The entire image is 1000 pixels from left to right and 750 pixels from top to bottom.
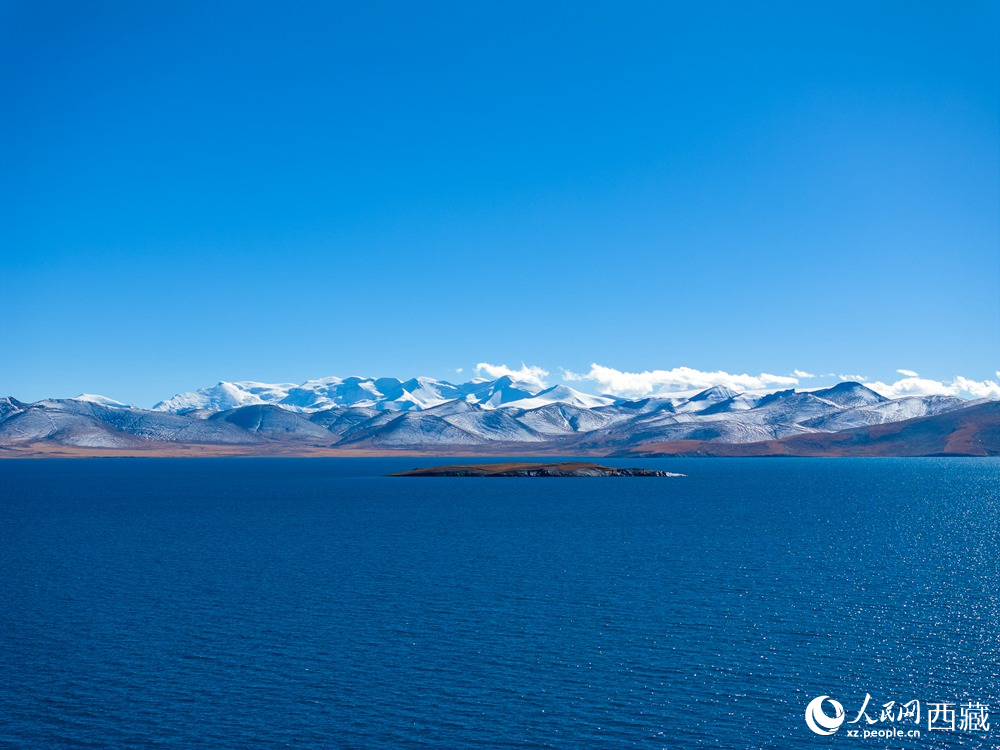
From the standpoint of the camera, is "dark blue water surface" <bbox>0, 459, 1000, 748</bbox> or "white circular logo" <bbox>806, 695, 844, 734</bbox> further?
"dark blue water surface" <bbox>0, 459, 1000, 748</bbox>

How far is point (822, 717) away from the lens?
45438 mm

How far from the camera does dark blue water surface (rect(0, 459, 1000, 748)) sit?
147 ft

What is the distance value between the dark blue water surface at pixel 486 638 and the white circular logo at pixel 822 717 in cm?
59

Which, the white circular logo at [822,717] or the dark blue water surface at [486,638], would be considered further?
the dark blue water surface at [486,638]

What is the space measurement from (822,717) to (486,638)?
945 inches

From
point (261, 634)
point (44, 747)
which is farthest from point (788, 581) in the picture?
point (44, 747)

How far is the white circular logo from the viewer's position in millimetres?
Result: 44069

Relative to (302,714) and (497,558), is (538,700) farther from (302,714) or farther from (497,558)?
(497,558)

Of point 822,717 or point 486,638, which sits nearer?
point 822,717

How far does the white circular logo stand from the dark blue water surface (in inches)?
23.1

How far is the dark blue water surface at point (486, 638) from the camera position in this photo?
147 feet

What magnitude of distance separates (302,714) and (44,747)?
40.9ft

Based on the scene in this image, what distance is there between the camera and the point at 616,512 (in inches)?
6457

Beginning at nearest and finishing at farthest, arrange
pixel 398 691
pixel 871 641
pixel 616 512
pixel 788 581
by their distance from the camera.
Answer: pixel 398 691 < pixel 871 641 < pixel 788 581 < pixel 616 512
